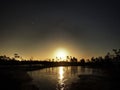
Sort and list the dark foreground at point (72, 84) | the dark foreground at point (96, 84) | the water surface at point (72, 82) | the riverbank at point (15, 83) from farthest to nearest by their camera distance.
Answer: the water surface at point (72, 82) → the dark foreground at point (96, 84) → the dark foreground at point (72, 84) → the riverbank at point (15, 83)

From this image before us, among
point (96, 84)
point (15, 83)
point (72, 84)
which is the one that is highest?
point (15, 83)

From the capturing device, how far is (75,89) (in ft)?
146

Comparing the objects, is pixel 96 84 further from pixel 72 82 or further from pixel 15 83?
pixel 15 83

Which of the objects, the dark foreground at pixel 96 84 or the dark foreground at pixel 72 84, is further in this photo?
the dark foreground at pixel 96 84

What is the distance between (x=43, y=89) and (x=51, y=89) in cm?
196

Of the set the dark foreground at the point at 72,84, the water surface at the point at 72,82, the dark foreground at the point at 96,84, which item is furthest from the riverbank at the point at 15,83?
the dark foreground at the point at 96,84

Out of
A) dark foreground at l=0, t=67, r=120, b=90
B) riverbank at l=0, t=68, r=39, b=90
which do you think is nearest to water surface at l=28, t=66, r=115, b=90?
dark foreground at l=0, t=67, r=120, b=90

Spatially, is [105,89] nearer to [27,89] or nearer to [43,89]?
[43,89]

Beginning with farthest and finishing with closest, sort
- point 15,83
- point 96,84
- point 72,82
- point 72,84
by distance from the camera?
point 72,82 → point 72,84 → point 96,84 → point 15,83

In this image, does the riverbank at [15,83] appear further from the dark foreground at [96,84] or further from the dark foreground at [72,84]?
the dark foreground at [96,84]

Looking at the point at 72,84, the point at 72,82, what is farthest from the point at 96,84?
the point at 72,82

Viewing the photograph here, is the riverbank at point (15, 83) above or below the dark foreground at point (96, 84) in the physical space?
above

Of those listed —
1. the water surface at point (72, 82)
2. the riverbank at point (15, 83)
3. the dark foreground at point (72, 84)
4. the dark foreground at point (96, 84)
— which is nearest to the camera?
the riverbank at point (15, 83)

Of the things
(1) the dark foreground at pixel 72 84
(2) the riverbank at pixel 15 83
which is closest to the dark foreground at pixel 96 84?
(1) the dark foreground at pixel 72 84
